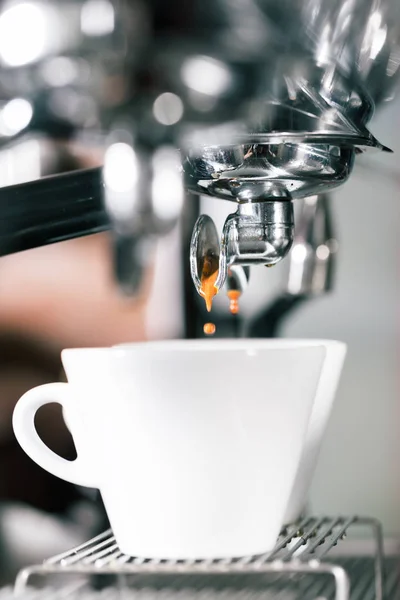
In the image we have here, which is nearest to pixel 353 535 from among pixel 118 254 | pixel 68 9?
pixel 118 254

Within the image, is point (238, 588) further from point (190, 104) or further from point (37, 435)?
point (190, 104)

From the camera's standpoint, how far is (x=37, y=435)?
1.42 ft

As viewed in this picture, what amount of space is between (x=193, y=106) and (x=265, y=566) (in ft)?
0.60

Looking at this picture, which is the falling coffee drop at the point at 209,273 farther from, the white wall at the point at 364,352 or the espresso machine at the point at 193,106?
the white wall at the point at 364,352

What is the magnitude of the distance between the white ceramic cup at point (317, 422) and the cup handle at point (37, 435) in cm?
11

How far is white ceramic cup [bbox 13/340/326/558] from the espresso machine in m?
0.05

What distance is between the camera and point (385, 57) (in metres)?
0.35

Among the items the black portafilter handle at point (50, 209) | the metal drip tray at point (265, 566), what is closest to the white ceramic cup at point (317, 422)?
the metal drip tray at point (265, 566)

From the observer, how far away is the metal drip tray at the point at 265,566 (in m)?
0.36

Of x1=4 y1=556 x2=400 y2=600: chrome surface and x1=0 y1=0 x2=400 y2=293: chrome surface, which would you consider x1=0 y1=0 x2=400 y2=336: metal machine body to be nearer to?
x1=0 y1=0 x2=400 y2=293: chrome surface

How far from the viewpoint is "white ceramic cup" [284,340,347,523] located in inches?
17.5

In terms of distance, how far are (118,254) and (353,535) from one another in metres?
0.28

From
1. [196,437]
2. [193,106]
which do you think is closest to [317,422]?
[196,437]

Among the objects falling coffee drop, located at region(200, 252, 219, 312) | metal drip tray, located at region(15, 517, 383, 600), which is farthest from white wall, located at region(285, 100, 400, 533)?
falling coffee drop, located at region(200, 252, 219, 312)
